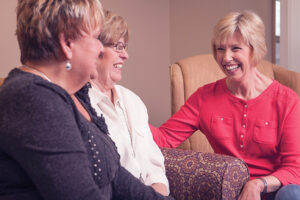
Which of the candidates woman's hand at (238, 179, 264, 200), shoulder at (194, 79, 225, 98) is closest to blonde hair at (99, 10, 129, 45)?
shoulder at (194, 79, 225, 98)

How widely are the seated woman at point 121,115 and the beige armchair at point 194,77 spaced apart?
65 cm

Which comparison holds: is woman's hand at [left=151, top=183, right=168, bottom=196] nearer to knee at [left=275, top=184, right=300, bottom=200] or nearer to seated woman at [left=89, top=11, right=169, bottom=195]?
seated woman at [left=89, top=11, right=169, bottom=195]

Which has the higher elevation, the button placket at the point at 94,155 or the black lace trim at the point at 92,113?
A: the black lace trim at the point at 92,113

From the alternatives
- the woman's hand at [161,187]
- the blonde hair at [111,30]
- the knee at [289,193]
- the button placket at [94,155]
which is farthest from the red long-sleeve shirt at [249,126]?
the button placket at [94,155]

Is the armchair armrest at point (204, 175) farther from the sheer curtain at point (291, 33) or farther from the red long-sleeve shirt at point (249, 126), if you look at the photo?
the sheer curtain at point (291, 33)

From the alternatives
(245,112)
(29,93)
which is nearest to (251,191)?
(245,112)

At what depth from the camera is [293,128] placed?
161cm

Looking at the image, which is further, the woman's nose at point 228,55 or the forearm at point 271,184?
the woman's nose at point 228,55

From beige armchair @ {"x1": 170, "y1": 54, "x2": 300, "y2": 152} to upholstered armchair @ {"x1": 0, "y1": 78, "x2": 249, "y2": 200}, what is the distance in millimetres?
637

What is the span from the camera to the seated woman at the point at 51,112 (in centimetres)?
76

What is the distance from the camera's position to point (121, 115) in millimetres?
1510

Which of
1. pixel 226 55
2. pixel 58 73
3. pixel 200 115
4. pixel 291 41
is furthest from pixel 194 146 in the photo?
pixel 58 73

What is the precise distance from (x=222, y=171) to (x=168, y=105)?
2221 mm

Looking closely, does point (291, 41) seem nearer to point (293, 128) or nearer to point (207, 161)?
point (293, 128)
